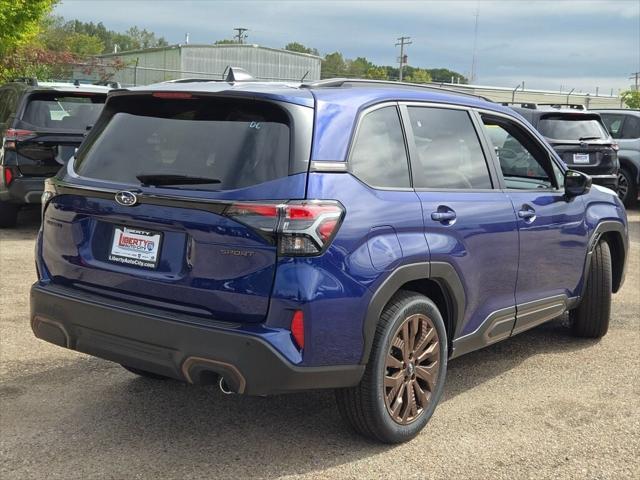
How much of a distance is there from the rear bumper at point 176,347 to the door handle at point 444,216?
0.92 meters

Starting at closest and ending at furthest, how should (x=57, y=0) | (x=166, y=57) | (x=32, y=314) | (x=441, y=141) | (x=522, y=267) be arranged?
(x=32, y=314)
(x=441, y=141)
(x=522, y=267)
(x=57, y=0)
(x=166, y=57)

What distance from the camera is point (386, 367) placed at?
3.74 m

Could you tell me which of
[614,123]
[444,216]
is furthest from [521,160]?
[614,123]

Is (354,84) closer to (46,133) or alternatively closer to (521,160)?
(521,160)

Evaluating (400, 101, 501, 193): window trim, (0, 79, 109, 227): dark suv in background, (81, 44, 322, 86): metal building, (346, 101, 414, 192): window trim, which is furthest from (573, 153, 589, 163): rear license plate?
(81, 44, 322, 86): metal building

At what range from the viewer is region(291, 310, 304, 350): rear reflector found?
3.25m

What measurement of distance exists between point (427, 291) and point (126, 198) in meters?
1.63

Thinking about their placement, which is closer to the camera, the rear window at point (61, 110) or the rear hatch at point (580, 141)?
the rear window at point (61, 110)

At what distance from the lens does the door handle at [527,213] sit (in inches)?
186

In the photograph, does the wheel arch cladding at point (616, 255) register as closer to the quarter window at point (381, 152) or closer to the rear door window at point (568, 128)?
the quarter window at point (381, 152)

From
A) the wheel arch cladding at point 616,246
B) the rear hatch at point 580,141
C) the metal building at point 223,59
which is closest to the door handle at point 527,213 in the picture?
the wheel arch cladding at point 616,246

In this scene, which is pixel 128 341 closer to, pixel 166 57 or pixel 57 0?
pixel 57 0

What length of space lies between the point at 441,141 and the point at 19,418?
108 inches

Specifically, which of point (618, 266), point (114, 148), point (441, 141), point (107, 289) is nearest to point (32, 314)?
point (107, 289)
